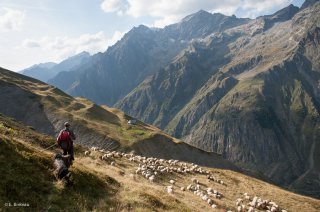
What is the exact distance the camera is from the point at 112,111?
531ft

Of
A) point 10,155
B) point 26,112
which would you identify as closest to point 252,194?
point 10,155

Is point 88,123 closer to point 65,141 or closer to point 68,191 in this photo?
point 65,141

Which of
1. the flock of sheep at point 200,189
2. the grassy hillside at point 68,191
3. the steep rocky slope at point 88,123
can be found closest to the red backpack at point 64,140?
the grassy hillside at point 68,191

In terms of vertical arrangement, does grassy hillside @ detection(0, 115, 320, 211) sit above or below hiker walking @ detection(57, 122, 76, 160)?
below

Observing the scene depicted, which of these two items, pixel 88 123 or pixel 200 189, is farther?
pixel 88 123

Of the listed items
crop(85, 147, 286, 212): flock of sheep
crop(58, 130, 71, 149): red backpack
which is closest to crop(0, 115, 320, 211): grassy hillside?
crop(85, 147, 286, 212): flock of sheep

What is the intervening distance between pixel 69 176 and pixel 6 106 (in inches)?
5606

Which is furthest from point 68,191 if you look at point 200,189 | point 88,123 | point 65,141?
point 88,123

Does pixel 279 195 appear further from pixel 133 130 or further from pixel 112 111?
pixel 112 111

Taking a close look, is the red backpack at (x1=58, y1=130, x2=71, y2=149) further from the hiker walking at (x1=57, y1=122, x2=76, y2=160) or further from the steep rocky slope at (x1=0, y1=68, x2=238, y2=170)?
the steep rocky slope at (x1=0, y1=68, x2=238, y2=170)

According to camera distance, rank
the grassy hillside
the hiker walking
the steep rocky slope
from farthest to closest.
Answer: the steep rocky slope
the hiker walking
the grassy hillside

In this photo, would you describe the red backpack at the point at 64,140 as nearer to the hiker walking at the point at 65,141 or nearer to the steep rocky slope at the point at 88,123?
the hiker walking at the point at 65,141

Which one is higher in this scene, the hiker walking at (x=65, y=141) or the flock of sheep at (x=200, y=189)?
the hiker walking at (x=65, y=141)

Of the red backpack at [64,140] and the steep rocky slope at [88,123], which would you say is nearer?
the red backpack at [64,140]
